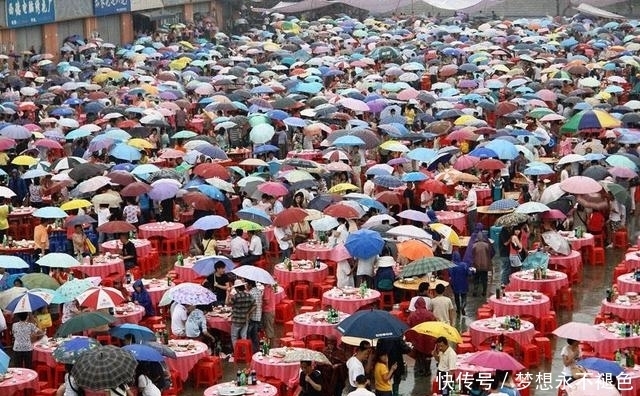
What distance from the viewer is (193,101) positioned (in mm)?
36562

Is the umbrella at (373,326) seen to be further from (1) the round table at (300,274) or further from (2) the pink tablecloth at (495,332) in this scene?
(1) the round table at (300,274)

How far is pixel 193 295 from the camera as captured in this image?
16547 millimetres

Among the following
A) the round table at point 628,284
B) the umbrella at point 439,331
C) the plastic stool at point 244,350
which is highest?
the umbrella at point 439,331

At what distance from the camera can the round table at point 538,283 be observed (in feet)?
63.2

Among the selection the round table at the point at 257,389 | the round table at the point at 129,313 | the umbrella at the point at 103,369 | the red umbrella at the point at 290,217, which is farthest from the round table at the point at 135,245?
the umbrella at the point at 103,369

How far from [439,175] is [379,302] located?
5.26 metres

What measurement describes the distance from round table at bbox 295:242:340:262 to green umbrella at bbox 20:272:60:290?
5.18 meters

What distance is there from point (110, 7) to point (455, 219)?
3371 centimetres

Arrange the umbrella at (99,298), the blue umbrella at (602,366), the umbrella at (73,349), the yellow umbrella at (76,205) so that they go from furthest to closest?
the yellow umbrella at (76,205)
the umbrella at (99,298)
the umbrella at (73,349)
the blue umbrella at (602,366)

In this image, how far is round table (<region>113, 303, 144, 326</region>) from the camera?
1758 cm

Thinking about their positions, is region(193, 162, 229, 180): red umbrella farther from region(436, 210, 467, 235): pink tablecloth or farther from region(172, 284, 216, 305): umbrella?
region(172, 284, 216, 305): umbrella

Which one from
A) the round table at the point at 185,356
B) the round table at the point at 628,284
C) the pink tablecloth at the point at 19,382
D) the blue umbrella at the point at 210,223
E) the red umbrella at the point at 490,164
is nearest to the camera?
the pink tablecloth at the point at 19,382

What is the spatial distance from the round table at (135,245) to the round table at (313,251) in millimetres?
2561

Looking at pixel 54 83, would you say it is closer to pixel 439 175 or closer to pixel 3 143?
pixel 3 143
